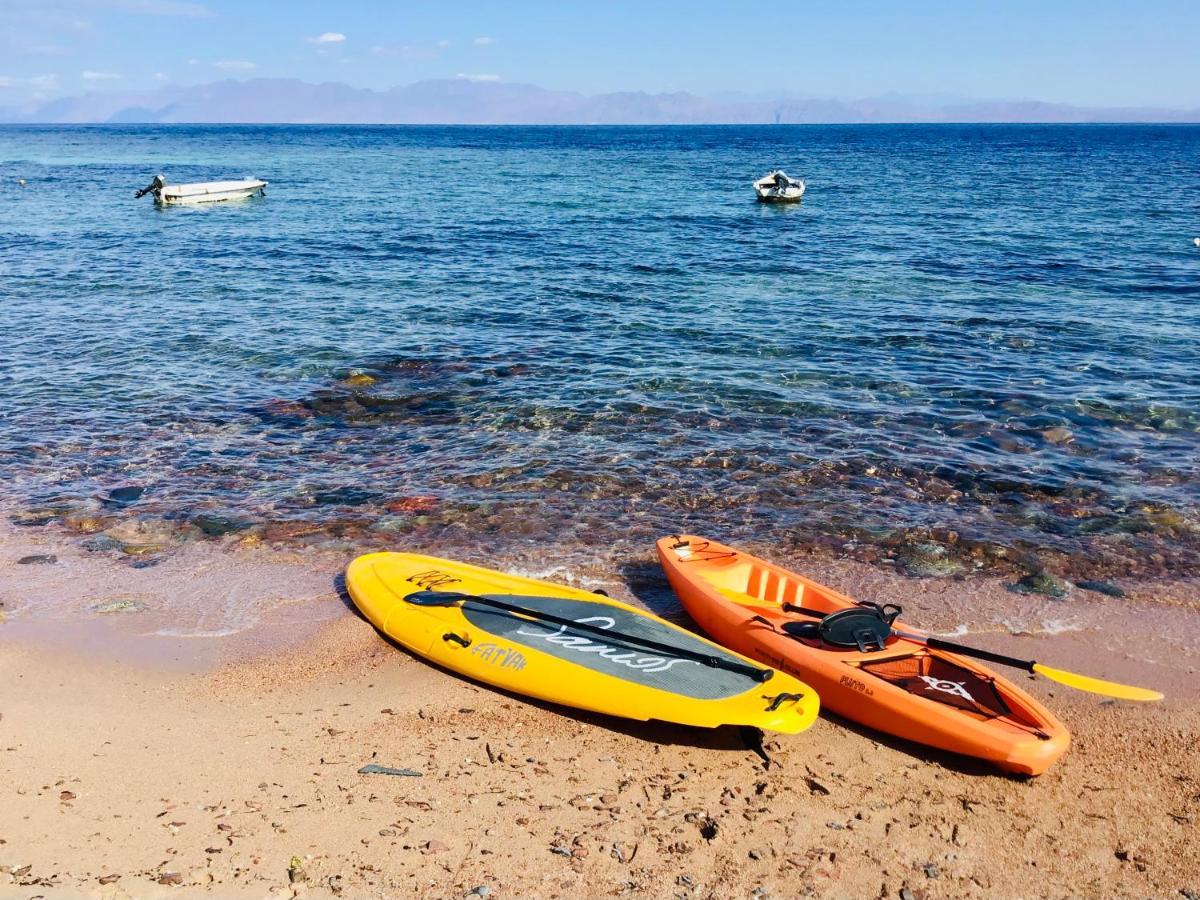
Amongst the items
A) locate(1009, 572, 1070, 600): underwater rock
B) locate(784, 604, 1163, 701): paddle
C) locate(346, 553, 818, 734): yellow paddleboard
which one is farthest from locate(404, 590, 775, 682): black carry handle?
locate(1009, 572, 1070, 600): underwater rock

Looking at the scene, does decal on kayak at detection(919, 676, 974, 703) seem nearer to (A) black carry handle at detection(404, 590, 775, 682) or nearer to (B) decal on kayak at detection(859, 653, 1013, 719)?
(B) decal on kayak at detection(859, 653, 1013, 719)

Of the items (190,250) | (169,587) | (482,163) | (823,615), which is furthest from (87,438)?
(482,163)

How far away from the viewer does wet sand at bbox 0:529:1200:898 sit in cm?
564

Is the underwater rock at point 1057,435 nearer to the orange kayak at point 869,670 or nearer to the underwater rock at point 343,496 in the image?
the orange kayak at point 869,670

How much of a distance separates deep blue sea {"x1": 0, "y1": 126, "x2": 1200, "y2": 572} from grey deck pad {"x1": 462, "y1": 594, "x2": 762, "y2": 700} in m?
2.17

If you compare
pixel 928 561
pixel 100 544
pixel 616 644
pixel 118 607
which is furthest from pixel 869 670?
pixel 100 544

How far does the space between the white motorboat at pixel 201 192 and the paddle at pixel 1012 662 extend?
4313 cm

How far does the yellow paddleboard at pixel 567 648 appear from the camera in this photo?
7023mm

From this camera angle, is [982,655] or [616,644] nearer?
[982,655]

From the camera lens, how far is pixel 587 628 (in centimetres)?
820

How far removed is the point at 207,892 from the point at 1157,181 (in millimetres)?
65251

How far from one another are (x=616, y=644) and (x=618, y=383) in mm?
9161

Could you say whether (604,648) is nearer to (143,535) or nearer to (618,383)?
(143,535)

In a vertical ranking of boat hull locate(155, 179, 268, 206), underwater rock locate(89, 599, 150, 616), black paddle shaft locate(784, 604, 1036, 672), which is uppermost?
boat hull locate(155, 179, 268, 206)
